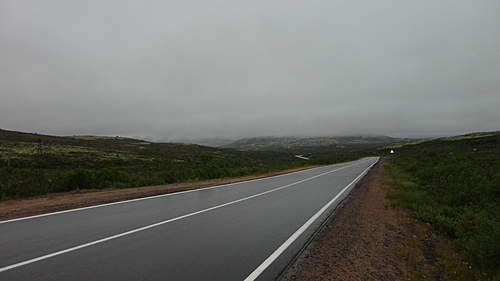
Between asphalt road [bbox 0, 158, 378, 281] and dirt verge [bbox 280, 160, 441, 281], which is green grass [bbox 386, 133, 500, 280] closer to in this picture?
dirt verge [bbox 280, 160, 441, 281]

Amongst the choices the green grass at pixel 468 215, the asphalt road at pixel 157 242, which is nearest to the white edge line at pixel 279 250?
the asphalt road at pixel 157 242

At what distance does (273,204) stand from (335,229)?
312 cm

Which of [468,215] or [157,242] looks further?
[468,215]

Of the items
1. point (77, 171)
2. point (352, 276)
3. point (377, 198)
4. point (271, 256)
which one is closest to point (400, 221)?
point (377, 198)

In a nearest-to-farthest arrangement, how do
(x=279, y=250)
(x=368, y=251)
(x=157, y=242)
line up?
(x=279, y=250), (x=368, y=251), (x=157, y=242)

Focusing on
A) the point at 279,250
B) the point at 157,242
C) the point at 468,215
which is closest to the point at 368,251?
the point at 279,250

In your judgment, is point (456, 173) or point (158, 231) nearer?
point (158, 231)

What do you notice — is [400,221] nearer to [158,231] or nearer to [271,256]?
[271,256]

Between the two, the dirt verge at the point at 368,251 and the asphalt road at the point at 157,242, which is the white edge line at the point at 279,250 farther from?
the dirt verge at the point at 368,251

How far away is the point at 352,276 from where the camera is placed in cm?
383

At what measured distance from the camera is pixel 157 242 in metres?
4.96

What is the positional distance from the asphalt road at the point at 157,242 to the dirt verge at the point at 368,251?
39 centimetres

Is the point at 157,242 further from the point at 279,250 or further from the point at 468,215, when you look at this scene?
the point at 468,215

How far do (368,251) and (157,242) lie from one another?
4.09 metres
